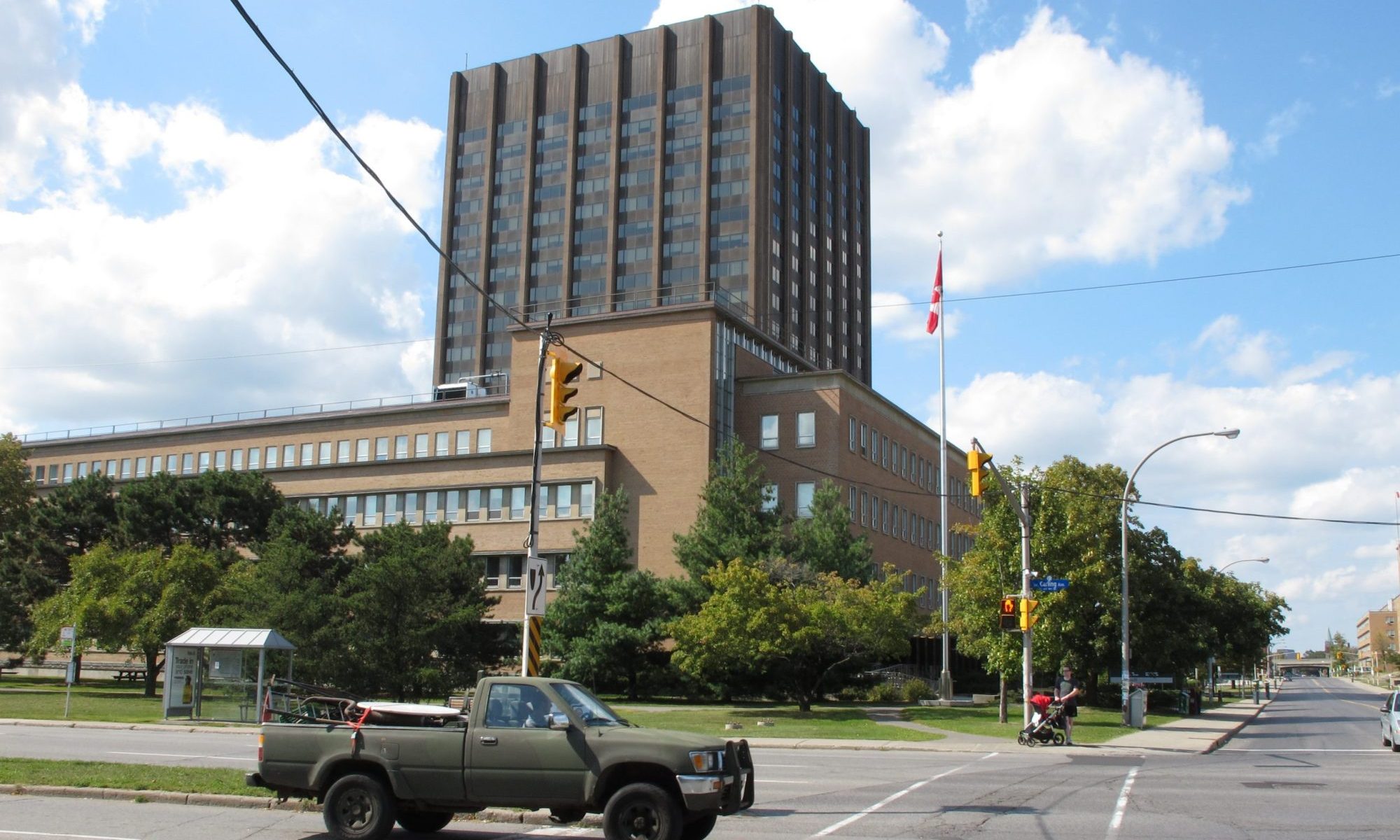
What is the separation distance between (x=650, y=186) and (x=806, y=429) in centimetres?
4922

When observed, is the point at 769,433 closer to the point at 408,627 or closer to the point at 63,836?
the point at 408,627

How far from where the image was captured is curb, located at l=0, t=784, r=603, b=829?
1471 cm

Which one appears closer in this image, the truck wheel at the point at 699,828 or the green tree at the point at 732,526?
the truck wheel at the point at 699,828

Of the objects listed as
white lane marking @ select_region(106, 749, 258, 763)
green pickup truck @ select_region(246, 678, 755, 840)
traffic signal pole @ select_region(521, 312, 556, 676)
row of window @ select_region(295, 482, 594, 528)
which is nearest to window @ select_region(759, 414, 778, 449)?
row of window @ select_region(295, 482, 594, 528)

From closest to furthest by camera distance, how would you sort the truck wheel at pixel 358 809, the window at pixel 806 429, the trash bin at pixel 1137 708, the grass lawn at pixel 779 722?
the truck wheel at pixel 358 809 < the grass lawn at pixel 779 722 < the trash bin at pixel 1137 708 < the window at pixel 806 429

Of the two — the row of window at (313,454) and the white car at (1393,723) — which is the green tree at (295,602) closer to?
the row of window at (313,454)

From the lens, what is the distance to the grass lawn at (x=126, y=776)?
16.0m

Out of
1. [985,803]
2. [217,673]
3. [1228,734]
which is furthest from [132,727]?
[1228,734]

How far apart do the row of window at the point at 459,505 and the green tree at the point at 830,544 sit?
12712 mm

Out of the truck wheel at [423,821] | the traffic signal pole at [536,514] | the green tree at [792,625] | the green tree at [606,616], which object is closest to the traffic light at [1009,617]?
the green tree at [792,625]

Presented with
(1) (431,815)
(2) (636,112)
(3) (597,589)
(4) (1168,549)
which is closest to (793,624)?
(3) (597,589)

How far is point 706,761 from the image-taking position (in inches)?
461

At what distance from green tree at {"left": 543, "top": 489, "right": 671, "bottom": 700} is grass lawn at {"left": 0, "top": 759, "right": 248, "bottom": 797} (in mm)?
30166

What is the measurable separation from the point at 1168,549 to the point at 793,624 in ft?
63.6
